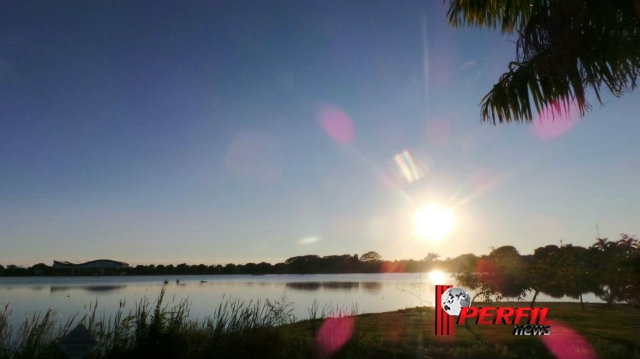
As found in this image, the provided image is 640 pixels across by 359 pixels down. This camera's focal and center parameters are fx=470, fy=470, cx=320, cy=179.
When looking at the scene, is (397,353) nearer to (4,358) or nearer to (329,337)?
(329,337)

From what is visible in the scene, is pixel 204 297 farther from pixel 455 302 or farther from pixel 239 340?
pixel 239 340

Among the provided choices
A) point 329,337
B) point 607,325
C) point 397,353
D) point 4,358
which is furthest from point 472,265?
point 4,358

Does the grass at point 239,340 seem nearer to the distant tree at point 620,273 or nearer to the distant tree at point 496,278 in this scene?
the distant tree at point 620,273

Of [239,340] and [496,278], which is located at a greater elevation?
[496,278]

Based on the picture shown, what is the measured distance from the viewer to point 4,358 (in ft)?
28.1

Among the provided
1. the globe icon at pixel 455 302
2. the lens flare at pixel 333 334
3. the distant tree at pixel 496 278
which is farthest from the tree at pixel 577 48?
the distant tree at pixel 496 278

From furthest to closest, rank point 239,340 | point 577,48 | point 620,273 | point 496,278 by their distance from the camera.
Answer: point 496,278, point 620,273, point 239,340, point 577,48

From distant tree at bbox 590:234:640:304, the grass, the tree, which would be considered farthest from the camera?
distant tree at bbox 590:234:640:304

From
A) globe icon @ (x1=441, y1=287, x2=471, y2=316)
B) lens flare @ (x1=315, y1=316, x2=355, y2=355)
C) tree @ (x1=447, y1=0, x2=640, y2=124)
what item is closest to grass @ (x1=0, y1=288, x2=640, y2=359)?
lens flare @ (x1=315, y1=316, x2=355, y2=355)

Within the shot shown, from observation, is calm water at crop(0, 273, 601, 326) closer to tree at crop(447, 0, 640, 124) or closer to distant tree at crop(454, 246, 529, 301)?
distant tree at crop(454, 246, 529, 301)

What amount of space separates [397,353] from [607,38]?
888 centimetres

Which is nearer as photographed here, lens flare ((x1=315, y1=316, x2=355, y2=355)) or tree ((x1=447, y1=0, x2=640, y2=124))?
tree ((x1=447, y1=0, x2=640, y2=124))

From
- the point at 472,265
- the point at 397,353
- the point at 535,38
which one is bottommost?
the point at 397,353

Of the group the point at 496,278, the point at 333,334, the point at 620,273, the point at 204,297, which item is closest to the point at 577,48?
the point at 333,334
